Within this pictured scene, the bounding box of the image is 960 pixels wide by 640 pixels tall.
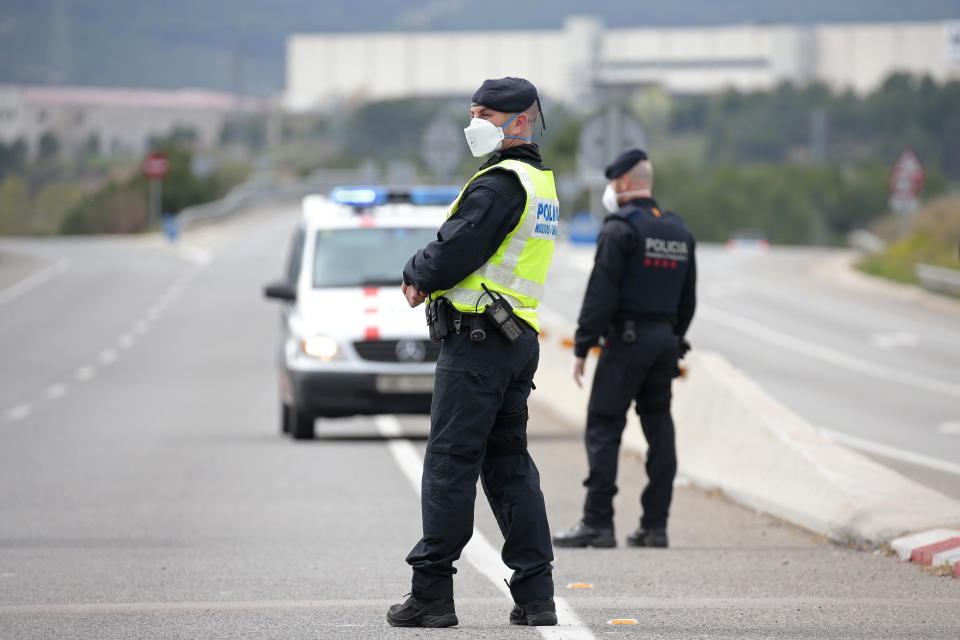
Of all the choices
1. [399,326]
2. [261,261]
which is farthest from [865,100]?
[399,326]

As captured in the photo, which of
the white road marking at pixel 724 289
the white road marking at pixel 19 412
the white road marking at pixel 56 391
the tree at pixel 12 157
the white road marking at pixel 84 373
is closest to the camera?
the white road marking at pixel 19 412

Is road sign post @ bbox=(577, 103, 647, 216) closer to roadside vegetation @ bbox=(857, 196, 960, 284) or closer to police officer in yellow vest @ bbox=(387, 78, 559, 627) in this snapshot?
police officer in yellow vest @ bbox=(387, 78, 559, 627)

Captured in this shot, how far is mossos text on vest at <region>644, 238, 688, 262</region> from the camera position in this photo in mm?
8539

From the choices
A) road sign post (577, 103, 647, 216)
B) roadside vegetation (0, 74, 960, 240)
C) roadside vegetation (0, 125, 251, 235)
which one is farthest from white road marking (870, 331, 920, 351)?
roadside vegetation (0, 125, 251, 235)

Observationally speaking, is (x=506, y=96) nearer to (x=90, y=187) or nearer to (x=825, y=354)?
(x=825, y=354)

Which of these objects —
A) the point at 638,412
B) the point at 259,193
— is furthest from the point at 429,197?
the point at 259,193

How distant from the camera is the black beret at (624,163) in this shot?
8695 millimetres

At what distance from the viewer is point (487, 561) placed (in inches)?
317

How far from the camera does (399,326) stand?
45.9ft

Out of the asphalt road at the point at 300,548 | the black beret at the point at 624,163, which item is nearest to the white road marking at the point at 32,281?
the asphalt road at the point at 300,548

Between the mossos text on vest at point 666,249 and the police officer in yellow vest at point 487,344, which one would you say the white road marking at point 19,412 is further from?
the police officer in yellow vest at point 487,344

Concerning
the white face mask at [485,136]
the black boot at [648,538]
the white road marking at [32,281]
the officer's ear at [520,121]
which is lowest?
the white road marking at [32,281]

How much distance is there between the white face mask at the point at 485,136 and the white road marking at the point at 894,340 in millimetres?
20839

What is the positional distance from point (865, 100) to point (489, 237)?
178m
